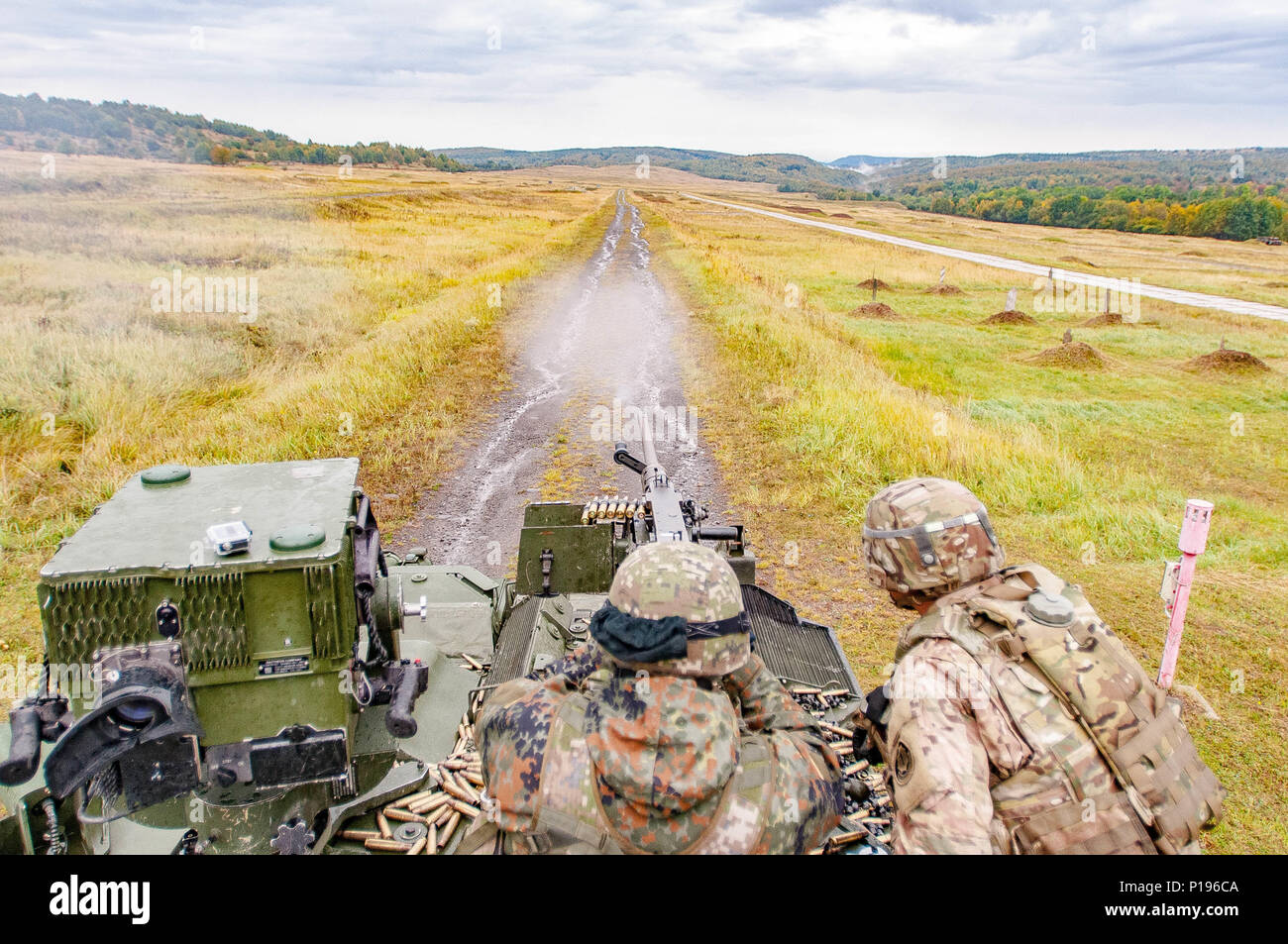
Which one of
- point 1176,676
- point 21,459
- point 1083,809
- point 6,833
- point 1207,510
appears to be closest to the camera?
point 1083,809

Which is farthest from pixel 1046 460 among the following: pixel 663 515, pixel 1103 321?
pixel 1103 321

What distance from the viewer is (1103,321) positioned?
26.3 m

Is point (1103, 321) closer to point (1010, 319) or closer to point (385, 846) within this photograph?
point (1010, 319)

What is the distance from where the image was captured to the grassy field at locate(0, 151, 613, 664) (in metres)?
9.73

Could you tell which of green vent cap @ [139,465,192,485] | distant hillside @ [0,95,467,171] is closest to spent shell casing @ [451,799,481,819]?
green vent cap @ [139,465,192,485]

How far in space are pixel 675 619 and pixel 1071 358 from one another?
20371 millimetres

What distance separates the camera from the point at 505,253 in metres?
33.1

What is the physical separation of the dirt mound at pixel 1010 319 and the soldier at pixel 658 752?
981 inches

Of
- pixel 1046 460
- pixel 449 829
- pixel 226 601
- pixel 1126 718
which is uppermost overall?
pixel 226 601

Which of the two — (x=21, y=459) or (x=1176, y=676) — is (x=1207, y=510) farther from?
(x=21, y=459)

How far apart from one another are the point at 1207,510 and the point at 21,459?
1188cm

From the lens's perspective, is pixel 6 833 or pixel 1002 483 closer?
pixel 6 833

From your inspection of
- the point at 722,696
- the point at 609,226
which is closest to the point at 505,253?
the point at 609,226
